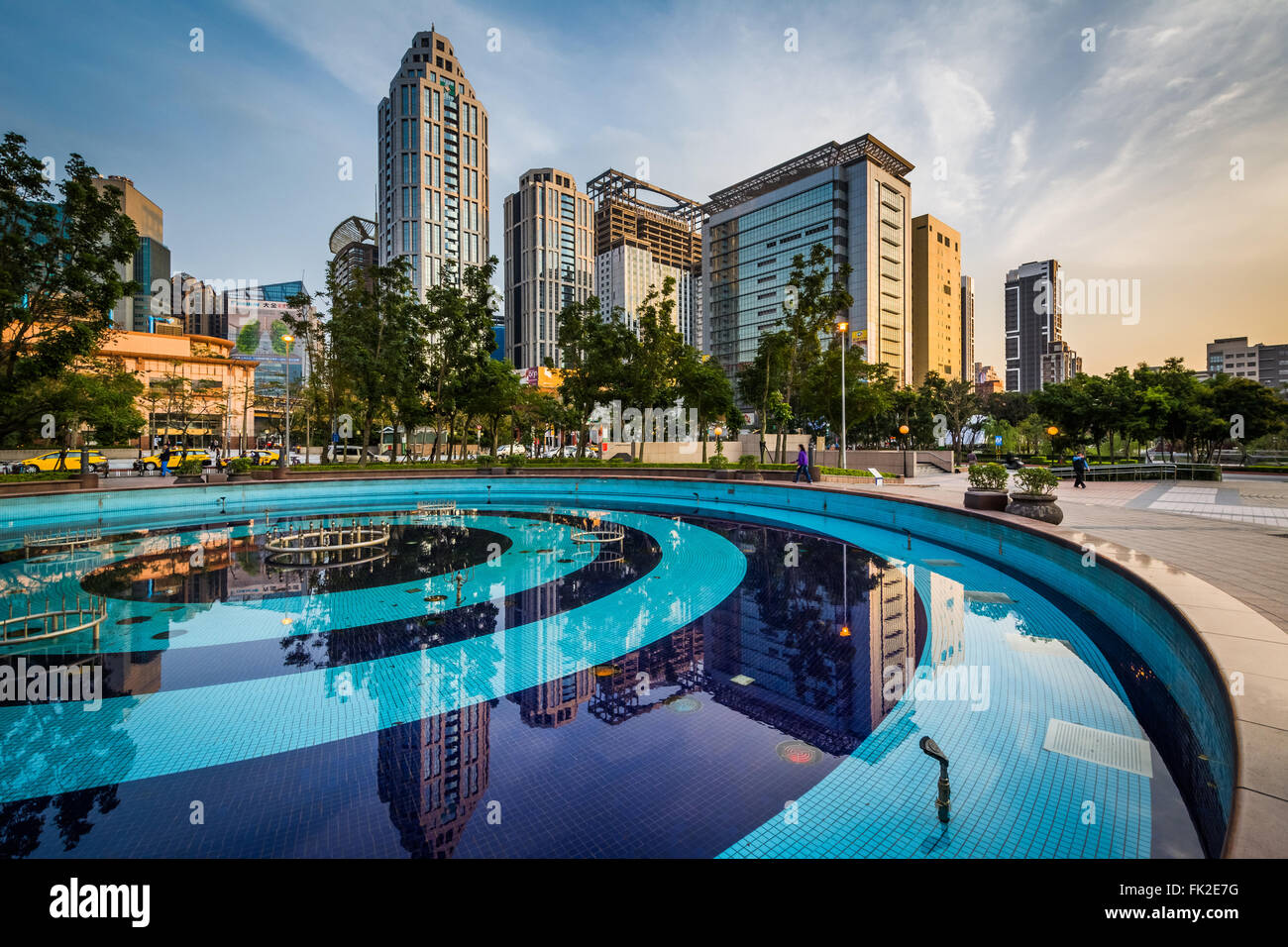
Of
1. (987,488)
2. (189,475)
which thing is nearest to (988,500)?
(987,488)

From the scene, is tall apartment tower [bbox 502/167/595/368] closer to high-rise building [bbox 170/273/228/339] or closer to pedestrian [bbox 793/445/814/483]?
high-rise building [bbox 170/273/228/339]

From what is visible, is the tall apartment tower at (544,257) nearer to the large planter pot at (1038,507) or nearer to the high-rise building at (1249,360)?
the large planter pot at (1038,507)

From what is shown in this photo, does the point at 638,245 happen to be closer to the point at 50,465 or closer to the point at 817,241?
the point at 817,241

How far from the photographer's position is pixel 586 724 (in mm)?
4484

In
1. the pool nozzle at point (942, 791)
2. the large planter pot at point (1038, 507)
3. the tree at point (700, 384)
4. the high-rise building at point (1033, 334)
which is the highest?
the high-rise building at point (1033, 334)

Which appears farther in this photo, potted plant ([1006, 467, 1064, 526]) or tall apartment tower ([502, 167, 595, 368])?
tall apartment tower ([502, 167, 595, 368])

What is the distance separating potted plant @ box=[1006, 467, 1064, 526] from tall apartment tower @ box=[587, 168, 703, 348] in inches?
4870

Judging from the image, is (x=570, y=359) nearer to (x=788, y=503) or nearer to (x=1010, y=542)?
(x=788, y=503)

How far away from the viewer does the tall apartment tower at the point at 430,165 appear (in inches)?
3866

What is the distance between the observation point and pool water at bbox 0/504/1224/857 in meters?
3.17

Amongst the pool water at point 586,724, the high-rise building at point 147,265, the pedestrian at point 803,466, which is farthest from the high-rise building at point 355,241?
the pool water at point 586,724

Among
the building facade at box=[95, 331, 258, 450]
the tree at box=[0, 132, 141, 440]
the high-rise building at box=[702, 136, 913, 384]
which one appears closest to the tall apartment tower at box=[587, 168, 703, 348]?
the high-rise building at box=[702, 136, 913, 384]

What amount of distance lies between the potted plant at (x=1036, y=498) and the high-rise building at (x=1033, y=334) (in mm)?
206651

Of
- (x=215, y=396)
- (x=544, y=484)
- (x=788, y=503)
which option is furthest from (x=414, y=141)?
(x=788, y=503)
